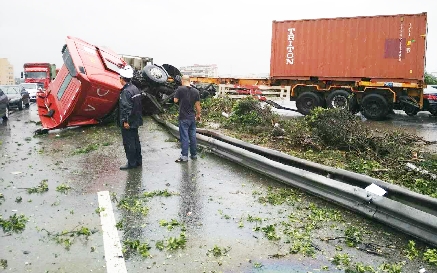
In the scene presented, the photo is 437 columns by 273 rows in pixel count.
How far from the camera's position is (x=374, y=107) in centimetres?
1555

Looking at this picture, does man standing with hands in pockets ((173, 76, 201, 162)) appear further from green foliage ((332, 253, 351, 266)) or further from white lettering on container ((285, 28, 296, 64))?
white lettering on container ((285, 28, 296, 64))

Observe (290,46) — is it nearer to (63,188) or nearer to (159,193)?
(159,193)

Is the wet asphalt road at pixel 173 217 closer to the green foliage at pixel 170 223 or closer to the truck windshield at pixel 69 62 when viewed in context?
the green foliage at pixel 170 223

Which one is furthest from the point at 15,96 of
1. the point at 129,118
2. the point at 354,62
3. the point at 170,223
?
the point at 170,223

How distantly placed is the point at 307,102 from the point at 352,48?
2.84 meters

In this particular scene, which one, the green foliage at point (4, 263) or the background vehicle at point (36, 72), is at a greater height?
the background vehicle at point (36, 72)

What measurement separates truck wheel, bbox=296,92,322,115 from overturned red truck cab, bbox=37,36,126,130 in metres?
8.20

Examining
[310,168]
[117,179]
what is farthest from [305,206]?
[117,179]

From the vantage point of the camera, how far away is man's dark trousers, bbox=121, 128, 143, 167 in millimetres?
6789

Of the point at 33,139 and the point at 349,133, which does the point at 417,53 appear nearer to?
the point at 349,133

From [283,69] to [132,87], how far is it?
1141 cm

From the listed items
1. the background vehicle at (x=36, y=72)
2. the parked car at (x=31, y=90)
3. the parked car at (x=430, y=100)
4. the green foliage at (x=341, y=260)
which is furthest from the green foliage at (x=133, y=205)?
the background vehicle at (x=36, y=72)

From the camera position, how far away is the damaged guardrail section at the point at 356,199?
3633mm

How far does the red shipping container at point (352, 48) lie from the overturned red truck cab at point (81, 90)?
7.99m
